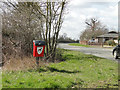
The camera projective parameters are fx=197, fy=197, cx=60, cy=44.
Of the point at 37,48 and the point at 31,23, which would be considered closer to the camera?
the point at 37,48

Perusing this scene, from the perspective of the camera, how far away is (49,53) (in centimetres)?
1304

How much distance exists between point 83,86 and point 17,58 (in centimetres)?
466

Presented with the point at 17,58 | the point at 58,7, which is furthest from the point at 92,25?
the point at 17,58

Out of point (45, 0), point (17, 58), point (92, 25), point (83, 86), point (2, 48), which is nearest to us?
point (83, 86)

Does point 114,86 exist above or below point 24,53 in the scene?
below

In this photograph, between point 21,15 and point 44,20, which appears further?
point 44,20

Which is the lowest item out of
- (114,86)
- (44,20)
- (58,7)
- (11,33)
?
(114,86)

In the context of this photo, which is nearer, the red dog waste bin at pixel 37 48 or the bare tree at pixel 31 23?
the red dog waste bin at pixel 37 48

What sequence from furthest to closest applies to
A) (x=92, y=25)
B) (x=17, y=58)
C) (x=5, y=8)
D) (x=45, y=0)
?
(x=92, y=25), (x=45, y=0), (x=5, y=8), (x=17, y=58)

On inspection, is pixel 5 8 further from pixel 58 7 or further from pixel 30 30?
pixel 58 7

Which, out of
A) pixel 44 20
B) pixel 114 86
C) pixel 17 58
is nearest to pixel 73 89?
pixel 114 86

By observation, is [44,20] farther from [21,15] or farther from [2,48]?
[2,48]

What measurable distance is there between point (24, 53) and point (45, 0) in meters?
4.15

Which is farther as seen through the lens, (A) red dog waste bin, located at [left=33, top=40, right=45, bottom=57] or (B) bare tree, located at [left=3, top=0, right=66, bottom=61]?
(B) bare tree, located at [left=3, top=0, right=66, bottom=61]
